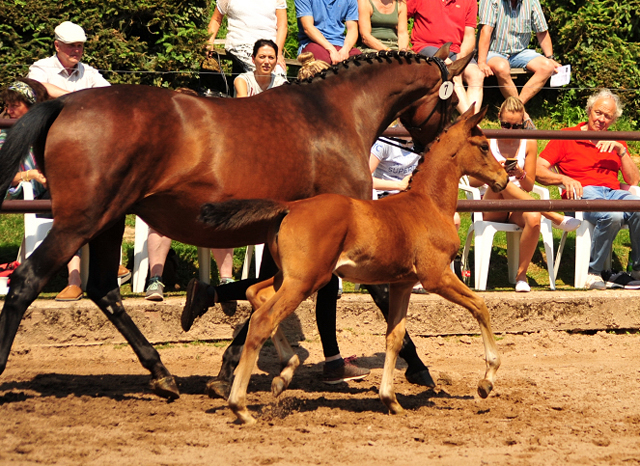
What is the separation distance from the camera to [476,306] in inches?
175

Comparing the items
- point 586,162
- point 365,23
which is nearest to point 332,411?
point 586,162

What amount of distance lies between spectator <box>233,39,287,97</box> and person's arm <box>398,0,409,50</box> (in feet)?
5.85

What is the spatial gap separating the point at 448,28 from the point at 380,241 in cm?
472

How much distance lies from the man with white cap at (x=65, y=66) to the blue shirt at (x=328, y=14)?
95.6 inches

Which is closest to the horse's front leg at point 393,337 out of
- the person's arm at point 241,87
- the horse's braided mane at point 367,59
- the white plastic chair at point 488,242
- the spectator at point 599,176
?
the horse's braided mane at point 367,59

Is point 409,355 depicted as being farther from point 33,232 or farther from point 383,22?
point 383,22

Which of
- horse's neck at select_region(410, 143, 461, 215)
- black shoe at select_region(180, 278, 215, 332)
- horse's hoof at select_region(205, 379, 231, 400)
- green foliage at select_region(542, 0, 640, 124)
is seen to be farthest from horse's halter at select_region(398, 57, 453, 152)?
green foliage at select_region(542, 0, 640, 124)

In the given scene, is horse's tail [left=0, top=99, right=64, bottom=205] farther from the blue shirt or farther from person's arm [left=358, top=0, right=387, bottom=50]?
person's arm [left=358, top=0, right=387, bottom=50]

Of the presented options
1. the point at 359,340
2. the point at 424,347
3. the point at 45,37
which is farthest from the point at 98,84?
the point at 424,347

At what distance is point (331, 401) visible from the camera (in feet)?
15.4

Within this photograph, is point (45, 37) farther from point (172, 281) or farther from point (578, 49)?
point (578, 49)

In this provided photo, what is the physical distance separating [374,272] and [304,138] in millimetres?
912

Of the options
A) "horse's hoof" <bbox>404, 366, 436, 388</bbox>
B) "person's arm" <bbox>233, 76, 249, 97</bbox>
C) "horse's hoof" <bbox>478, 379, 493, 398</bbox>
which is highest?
"person's arm" <bbox>233, 76, 249, 97</bbox>

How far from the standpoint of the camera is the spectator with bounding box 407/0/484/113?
8.17 meters
